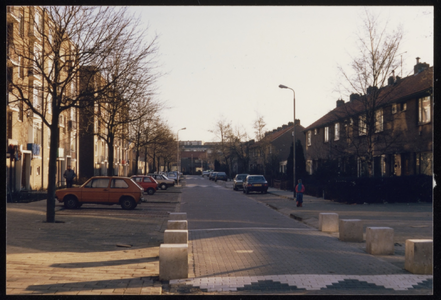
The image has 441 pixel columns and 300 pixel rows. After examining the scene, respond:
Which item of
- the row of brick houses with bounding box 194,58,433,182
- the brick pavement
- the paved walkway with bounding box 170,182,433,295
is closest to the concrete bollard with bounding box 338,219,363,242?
the paved walkway with bounding box 170,182,433,295

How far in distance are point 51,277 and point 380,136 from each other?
27.1 metres

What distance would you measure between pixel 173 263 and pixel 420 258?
14.3 feet

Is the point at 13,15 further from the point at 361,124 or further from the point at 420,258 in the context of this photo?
the point at 420,258

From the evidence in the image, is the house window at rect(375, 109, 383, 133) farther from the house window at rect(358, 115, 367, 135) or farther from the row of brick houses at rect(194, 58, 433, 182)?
the house window at rect(358, 115, 367, 135)

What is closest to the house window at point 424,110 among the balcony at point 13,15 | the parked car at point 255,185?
the parked car at point 255,185

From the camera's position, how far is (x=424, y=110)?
88.3ft

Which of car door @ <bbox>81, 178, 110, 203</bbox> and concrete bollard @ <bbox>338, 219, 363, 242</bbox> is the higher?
car door @ <bbox>81, 178, 110, 203</bbox>

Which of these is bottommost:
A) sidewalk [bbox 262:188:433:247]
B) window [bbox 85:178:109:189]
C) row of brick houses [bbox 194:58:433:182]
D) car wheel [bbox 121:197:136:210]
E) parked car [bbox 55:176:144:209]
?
sidewalk [bbox 262:188:433:247]

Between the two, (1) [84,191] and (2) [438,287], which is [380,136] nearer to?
(1) [84,191]

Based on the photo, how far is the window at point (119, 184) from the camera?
829 inches

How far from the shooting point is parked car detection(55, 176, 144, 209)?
2069cm

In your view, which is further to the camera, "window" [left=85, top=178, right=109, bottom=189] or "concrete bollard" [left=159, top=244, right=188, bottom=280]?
"window" [left=85, top=178, right=109, bottom=189]

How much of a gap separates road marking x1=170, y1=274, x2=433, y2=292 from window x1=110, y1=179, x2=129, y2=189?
13866mm
